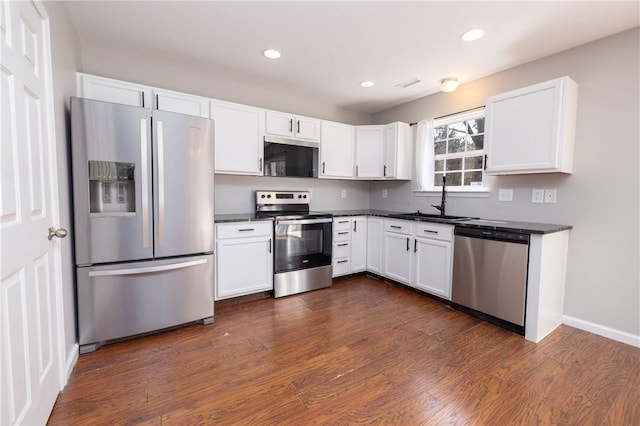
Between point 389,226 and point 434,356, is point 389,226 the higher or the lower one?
the higher one

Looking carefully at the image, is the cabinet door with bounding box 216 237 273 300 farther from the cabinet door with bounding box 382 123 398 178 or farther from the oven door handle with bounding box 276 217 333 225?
the cabinet door with bounding box 382 123 398 178

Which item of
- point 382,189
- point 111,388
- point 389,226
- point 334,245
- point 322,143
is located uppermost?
point 322,143

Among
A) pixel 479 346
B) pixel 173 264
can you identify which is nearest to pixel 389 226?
pixel 479 346

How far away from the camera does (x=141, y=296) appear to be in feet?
7.06

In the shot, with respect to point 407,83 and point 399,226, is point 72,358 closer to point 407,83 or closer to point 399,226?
point 399,226

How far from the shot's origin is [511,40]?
232 centimetres

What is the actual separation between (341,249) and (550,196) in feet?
7.23

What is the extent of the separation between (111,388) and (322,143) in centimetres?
305

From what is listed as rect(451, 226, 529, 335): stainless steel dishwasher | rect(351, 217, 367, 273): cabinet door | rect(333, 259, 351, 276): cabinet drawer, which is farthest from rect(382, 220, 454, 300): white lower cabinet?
rect(333, 259, 351, 276): cabinet drawer

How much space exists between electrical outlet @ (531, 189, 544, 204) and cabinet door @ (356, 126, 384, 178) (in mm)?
1749

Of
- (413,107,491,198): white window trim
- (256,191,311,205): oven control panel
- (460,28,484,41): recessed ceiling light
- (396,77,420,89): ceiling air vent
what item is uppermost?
(396,77,420,89): ceiling air vent

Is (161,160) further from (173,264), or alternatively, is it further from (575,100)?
(575,100)

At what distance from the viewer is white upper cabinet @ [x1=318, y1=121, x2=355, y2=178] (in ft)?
12.1

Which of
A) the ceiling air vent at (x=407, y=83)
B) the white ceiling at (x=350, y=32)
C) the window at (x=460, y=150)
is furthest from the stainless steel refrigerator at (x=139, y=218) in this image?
the window at (x=460, y=150)
